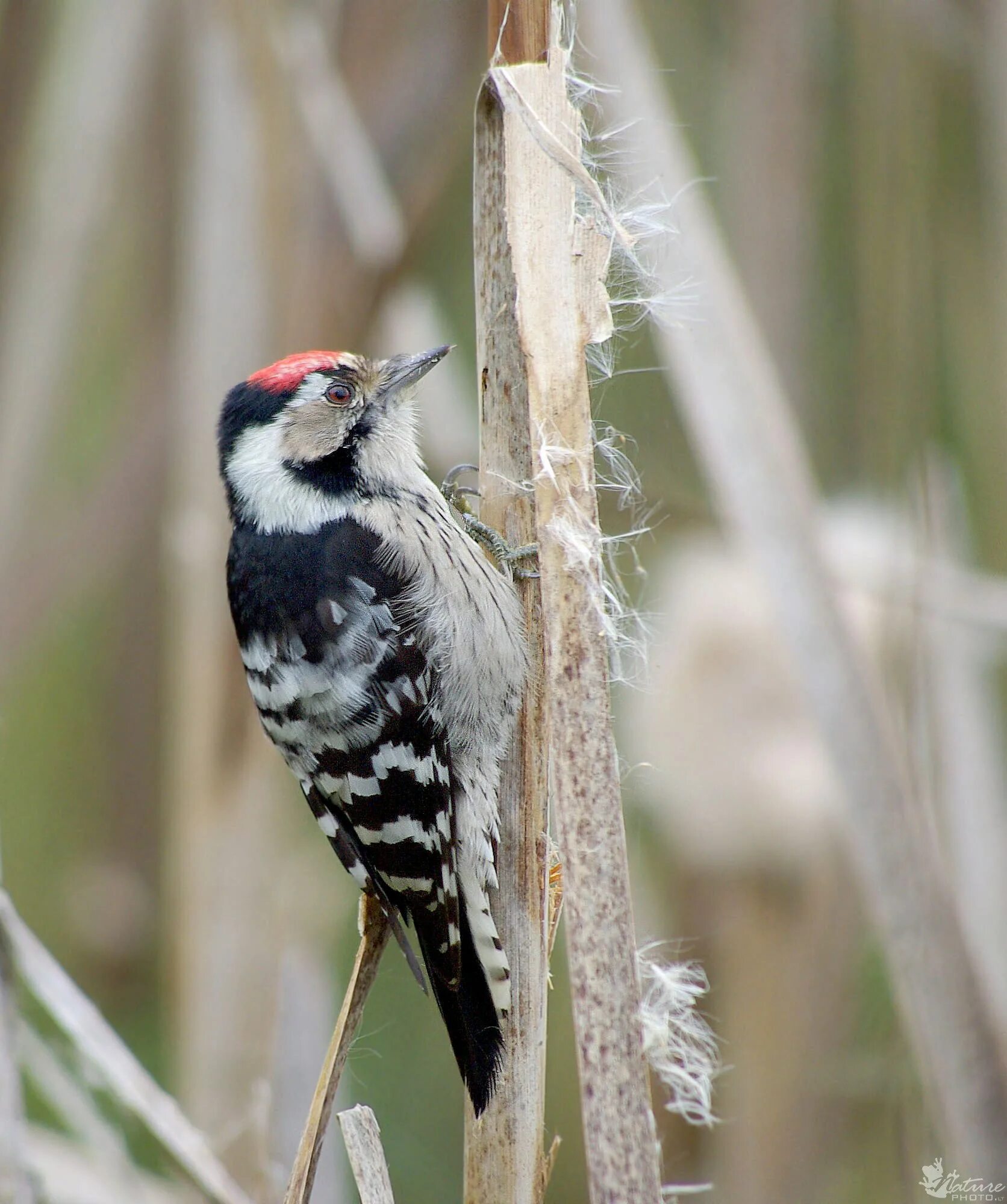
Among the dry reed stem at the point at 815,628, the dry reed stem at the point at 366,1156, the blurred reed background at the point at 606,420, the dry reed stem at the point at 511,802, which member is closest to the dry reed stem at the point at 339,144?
the blurred reed background at the point at 606,420

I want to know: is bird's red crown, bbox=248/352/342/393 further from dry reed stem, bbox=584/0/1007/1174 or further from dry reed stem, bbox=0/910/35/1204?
dry reed stem, bbox=0/910/35/1204

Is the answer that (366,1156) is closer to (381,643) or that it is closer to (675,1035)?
(675,1035)

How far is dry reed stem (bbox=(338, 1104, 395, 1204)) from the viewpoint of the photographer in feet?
3.83

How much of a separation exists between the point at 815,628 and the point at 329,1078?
0.77m

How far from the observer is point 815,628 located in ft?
4.58

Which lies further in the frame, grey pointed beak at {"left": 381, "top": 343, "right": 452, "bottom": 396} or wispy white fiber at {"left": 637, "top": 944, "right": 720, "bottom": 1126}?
grey pointed beak at {"left": 381, "top": 343, "right": 452, "bottom": 396}

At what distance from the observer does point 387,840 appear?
1.62 metres

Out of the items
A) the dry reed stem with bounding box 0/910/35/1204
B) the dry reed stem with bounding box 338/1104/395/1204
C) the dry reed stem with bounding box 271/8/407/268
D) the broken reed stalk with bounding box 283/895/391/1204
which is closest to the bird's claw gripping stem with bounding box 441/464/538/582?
the dry reed stem with bounding box 271/8/407/268

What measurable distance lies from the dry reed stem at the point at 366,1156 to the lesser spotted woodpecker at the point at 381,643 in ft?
0.74

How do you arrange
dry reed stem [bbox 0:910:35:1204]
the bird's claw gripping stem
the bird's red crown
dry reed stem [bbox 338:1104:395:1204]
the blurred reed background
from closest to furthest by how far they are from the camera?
dry reed stem [bbox 338:1104:395:1204]
dry reed stem [bbox 0:910:35:1204]
the bird's claw gripping stem
the bird's red crown
the blurred reed background

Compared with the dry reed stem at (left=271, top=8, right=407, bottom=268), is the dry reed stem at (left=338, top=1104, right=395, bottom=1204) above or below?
below

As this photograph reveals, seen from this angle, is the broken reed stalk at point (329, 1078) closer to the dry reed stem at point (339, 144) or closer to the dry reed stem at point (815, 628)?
the dry reed stem at point (815, 628)

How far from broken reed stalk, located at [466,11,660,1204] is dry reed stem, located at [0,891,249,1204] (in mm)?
364

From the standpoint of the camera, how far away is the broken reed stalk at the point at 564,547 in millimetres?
1024
